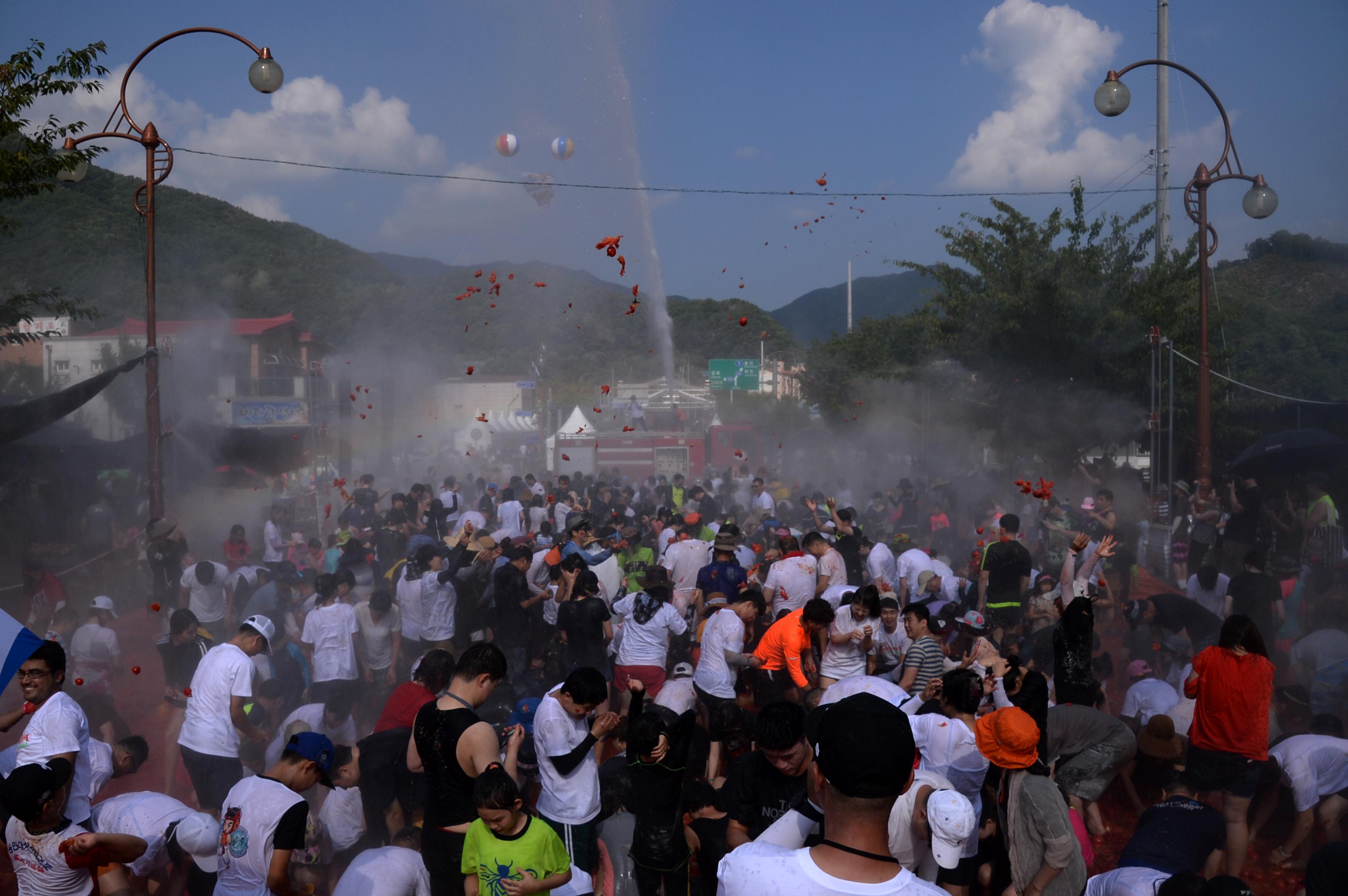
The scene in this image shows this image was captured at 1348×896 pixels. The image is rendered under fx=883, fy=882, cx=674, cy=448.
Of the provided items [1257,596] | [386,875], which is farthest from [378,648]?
[1257,596]

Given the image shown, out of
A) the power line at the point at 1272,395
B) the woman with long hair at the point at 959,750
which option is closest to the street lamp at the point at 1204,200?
the power line at the point at 1272,395

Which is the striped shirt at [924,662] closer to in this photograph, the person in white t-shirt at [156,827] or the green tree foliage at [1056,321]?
the person in white t-shirt at [156,827]

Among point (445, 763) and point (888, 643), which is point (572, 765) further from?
point (888, 643)

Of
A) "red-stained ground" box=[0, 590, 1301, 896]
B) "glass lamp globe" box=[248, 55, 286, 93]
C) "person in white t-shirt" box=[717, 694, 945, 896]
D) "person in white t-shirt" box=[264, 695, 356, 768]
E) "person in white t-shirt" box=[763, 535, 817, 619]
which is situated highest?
"glass lamp globe" box=[248, 55, 286, 93]

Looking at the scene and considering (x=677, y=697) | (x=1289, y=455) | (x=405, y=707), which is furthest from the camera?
(x=1289, y=455)

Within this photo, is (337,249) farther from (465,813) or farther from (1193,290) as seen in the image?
(465,813)

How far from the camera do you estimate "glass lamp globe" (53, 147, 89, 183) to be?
952 centimetres

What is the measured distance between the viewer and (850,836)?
2.02 meters

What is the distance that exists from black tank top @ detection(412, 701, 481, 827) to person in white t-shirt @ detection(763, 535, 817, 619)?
4.07 metres

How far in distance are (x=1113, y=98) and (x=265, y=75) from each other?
996cm

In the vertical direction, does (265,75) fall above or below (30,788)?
above

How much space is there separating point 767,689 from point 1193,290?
1573 centimetres

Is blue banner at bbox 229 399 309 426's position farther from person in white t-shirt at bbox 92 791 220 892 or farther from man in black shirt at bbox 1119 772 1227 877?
man in black shirt at bbox 1119 772 1227 877

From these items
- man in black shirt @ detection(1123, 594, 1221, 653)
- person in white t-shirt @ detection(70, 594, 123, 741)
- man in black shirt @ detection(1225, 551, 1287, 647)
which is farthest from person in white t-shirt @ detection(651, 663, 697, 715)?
man in black shirt @ detection(1225, 551, 1287, 647)
